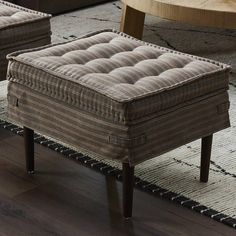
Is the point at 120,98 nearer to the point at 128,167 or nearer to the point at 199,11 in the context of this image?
the point at 128,167

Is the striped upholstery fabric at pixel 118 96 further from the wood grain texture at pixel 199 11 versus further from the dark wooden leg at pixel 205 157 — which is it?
the wood grain texture at pixel 199 11

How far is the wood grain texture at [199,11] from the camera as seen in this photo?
289cm

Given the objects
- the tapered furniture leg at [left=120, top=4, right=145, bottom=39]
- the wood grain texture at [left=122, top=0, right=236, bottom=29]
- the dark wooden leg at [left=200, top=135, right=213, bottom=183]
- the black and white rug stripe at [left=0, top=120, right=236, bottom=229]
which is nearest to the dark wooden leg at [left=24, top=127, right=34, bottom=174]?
the black and white rug stripe at [left=0, top=120, right=236, bottom=229]

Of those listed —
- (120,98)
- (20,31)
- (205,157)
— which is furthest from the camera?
(20,31)

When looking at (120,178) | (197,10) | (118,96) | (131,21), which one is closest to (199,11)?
(197,10)

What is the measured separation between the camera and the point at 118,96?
6.64 ft

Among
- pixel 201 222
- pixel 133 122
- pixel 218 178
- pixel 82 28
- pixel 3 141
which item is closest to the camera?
pixel 133 122

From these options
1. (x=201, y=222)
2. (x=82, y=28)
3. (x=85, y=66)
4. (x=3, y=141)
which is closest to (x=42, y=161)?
(x=3, y=141)

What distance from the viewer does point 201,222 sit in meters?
2.15

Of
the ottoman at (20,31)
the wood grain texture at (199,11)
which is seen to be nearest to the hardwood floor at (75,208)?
the ottoman at (20,31)

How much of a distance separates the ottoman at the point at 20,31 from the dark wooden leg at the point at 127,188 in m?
0.87

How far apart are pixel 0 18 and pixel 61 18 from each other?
4.82ft

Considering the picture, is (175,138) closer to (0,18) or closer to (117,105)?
(117,105)

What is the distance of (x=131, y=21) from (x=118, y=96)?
1622mm
